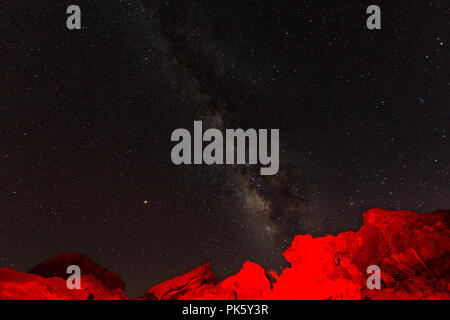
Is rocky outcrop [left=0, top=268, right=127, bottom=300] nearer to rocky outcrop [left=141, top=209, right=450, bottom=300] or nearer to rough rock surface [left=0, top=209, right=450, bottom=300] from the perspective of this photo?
rough rock surface [left=0, top=209, right=450, bottom=300]

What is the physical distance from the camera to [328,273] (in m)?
13.8

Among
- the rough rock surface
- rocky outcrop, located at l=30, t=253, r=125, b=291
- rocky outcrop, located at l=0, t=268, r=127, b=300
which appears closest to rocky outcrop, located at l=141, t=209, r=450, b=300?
the rough rock surface

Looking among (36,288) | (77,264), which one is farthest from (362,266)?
(36,288)

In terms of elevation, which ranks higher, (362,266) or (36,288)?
(362,266)

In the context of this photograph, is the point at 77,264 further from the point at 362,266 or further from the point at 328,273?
the point at 362,266

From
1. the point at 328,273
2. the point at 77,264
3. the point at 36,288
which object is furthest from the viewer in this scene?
the point at 77,264

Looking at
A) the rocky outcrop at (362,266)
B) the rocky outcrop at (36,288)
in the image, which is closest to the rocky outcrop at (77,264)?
the rocky outcrop at (36,288)

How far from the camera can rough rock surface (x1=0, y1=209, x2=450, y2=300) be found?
1198cm

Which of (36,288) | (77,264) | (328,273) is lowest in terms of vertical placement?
(36,288)

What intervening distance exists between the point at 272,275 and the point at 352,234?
452cm

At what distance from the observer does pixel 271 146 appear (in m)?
16.2

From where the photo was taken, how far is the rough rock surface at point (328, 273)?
39.3 feet

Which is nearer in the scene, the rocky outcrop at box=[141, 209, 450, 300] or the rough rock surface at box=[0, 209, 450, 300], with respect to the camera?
the rough rock surface at box=[0, 209, 450, 300]
